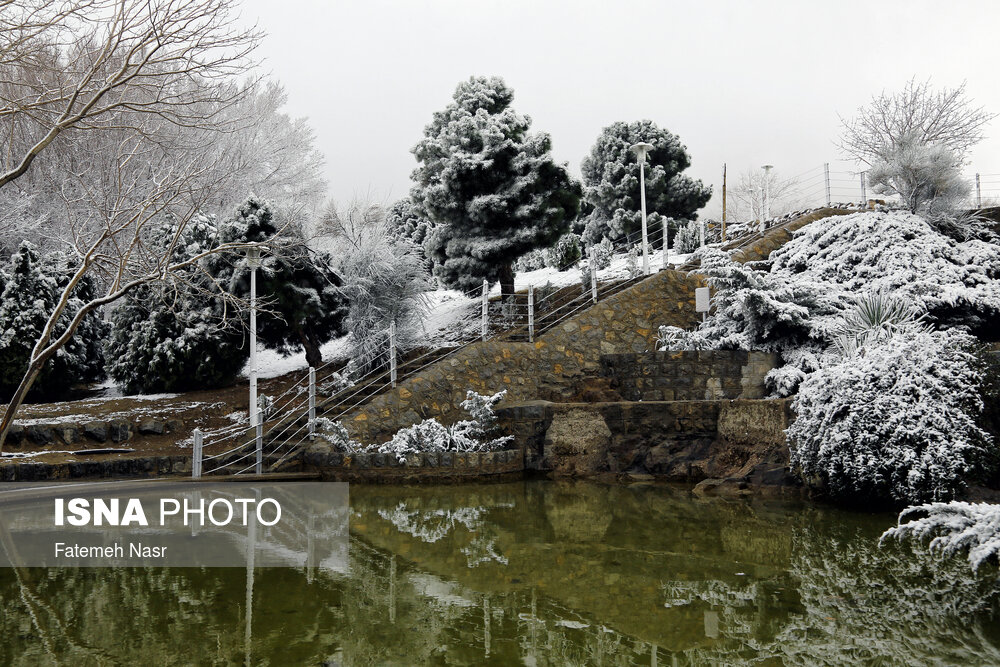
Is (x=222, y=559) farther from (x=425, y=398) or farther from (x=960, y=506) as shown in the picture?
(x=425, y=398)

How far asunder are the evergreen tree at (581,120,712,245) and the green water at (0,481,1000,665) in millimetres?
17622

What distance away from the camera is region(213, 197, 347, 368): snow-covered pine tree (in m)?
12.6

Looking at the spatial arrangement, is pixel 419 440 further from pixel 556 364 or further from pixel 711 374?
pixel 711 374

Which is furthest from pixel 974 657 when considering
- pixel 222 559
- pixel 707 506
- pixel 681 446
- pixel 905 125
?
pixel 905 125

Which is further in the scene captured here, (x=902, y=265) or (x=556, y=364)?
(x=902, y=265)

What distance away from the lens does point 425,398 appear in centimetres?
1034

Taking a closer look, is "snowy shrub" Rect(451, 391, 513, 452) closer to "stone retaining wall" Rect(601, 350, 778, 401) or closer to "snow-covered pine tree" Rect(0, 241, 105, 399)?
"stone retaining wall" Rect(601, 350, 778, 401)

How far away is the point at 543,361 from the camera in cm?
1132

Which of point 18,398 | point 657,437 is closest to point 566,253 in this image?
point 657,437

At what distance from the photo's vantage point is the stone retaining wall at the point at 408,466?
9.09 m

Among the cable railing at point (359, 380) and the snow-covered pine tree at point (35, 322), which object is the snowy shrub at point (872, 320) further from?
the snow-covered pine tree at point (35, 322)

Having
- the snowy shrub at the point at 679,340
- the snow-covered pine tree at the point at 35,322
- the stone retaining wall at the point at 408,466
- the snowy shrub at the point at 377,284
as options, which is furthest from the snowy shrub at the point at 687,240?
the snow-covered pine tree at the point at 35,322

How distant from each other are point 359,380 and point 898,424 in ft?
23.3

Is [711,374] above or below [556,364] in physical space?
below
